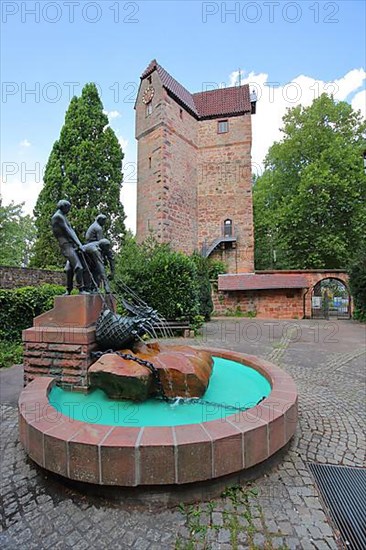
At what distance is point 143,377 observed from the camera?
3088 millimetres

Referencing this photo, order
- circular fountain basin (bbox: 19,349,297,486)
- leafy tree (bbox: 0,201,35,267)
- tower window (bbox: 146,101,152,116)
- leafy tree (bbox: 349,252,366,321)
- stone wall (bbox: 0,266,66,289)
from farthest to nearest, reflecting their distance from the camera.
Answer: leafy tree (bbox: 0,201,35,267) → tower window (bbox: 146,101,152,116) → leafy tree (bbox: 349,252,366,321) → stone wall (bbox: 0,266,66,289) → circular fountain basin (bbox: 19,349,297,486)

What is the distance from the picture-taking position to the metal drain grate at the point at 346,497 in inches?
70.7

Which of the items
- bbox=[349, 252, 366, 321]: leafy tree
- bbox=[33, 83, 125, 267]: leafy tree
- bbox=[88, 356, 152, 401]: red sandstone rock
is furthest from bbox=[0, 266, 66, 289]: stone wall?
bbox=[349, 252, 366, 321]: leafy tree

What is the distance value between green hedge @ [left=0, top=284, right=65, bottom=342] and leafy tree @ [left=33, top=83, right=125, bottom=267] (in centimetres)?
1028

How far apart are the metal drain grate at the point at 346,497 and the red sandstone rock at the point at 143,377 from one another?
4.29ft

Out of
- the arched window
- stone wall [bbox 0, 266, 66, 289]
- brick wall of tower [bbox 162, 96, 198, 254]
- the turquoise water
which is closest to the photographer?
the turquoise water

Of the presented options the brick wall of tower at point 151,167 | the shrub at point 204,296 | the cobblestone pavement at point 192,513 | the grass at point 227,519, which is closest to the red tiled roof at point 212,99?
the brick wall of tower at point 151,167

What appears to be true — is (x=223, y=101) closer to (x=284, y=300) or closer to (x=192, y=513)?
(x=284, y=300)

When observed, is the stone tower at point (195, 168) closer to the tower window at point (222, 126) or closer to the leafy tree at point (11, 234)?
the tower window at point (222, 126)

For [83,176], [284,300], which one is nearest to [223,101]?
[83,176]

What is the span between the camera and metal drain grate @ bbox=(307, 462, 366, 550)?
5.89 feet

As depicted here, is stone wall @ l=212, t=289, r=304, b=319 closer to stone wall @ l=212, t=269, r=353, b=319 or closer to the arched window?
stone wall @ l=212, t=269, r=353, b=319

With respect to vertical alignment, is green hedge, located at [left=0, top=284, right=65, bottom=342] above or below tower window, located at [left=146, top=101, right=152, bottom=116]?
below

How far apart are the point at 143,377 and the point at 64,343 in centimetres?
123
